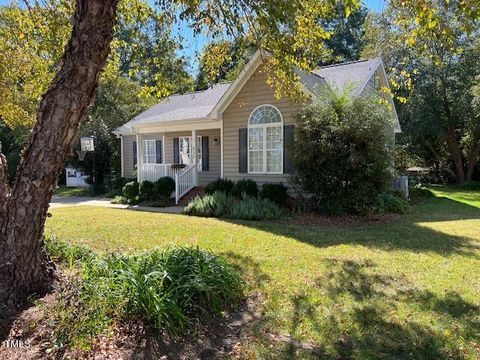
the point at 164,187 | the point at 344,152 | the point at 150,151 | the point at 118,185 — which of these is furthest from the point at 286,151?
the point at 118,185

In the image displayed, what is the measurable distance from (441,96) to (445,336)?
2289 cm

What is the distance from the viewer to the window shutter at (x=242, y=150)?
1345 cm

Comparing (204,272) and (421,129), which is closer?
(204,272)

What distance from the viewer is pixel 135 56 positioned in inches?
244

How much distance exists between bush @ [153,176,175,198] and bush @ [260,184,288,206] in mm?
4631

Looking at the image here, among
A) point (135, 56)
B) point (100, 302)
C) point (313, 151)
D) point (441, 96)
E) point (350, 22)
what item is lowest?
point (100, 302)

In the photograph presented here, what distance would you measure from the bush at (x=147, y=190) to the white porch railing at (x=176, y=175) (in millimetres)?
850

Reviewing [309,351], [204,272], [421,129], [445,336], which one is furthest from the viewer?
[421,129]

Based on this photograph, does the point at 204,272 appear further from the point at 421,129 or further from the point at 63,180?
the point at 63,180

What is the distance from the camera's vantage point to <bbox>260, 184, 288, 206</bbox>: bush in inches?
473

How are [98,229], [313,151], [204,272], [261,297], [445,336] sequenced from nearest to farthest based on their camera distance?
[445,336]
[204,272]
[261,297]
[98,229]
[313,151]

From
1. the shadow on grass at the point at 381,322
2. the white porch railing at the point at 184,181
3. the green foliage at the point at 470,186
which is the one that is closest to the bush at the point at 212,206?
the white porch railing at the point at 184,181

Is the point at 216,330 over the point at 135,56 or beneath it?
beneath

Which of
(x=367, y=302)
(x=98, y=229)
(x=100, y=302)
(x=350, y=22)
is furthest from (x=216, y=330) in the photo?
(x=350, y=22)
